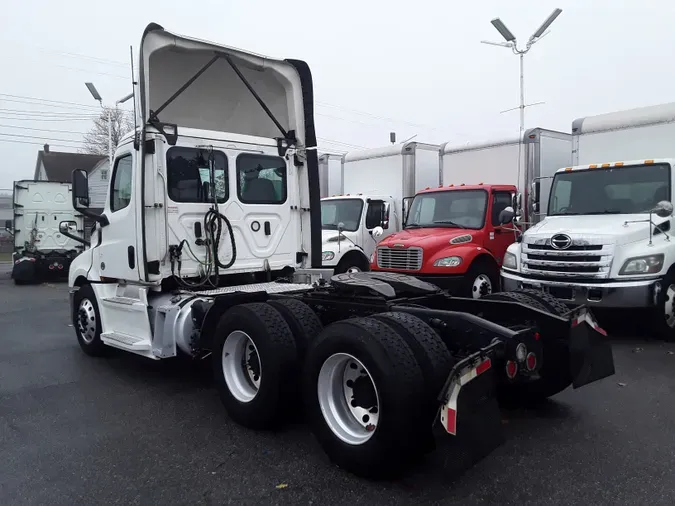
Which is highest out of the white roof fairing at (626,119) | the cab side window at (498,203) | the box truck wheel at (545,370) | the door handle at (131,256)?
the white roof fairing at (626,119)

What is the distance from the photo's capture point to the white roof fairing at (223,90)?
22.1 feet

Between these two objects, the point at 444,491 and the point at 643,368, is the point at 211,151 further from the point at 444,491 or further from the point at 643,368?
the point at 643,368

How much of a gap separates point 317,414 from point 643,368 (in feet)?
14.6

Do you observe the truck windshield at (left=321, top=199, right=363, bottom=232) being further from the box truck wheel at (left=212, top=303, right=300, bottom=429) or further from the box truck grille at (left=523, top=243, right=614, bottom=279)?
the box truck wheel at (left=212, top=303, right=300, bottom=429)

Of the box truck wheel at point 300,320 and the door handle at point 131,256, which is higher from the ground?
the door handle at point 131,256

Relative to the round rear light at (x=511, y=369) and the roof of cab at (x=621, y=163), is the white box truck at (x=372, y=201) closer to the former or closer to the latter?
the roof of cab at (x=621, y=163)

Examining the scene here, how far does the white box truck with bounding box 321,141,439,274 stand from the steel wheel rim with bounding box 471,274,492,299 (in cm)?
236

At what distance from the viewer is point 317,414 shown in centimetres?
416

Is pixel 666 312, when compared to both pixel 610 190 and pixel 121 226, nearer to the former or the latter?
pixel 610 190

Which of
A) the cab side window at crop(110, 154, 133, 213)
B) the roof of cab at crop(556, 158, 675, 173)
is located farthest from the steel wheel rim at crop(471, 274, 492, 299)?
the cab side window at crop(110, 154, 133, 213)

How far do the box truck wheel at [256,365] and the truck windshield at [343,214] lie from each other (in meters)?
7.57

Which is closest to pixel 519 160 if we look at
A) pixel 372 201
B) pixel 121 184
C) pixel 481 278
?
pixel 481 278

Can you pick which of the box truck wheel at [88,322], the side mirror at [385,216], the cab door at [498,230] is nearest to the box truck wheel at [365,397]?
the box truck wheel at [88,322]

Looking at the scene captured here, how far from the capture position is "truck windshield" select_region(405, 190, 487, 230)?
34.8 feet
